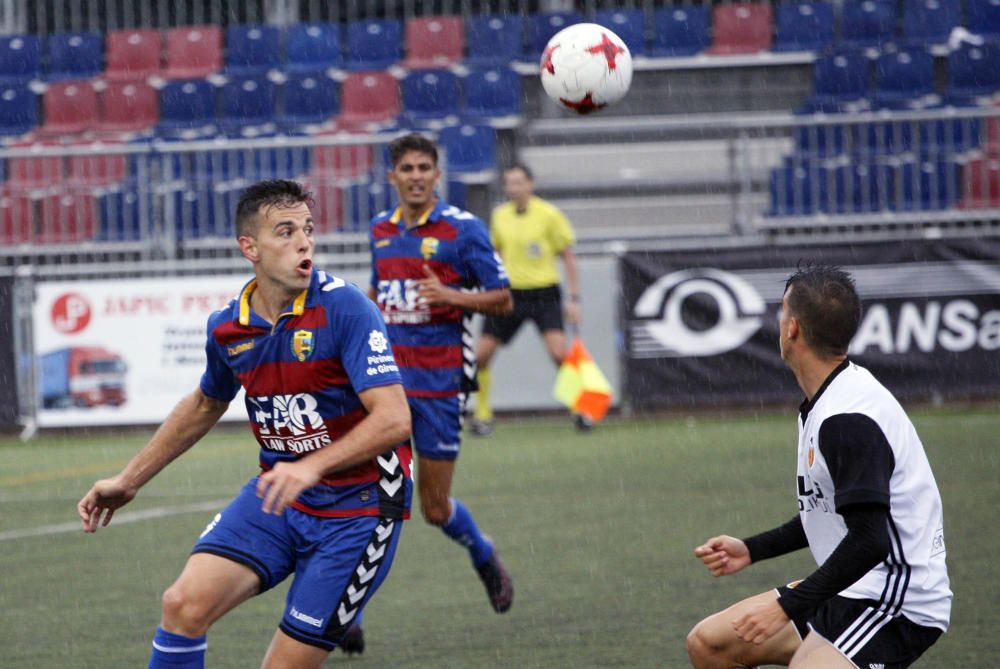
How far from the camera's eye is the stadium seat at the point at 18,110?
72.7 ft

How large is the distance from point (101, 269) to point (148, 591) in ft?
28.4

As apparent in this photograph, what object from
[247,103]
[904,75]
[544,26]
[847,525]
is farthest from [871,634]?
[544,26]

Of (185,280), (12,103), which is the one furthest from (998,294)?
→ (12,103)

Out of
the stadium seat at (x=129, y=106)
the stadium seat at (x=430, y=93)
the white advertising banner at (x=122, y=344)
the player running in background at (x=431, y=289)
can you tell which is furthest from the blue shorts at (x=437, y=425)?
the stadium seat at (x=129, y=106)

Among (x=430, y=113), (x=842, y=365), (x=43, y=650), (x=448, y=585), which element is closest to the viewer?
(x=842, y=365)

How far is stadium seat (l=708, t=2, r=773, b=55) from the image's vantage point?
21.4 meters

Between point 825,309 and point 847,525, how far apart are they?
1.98 feet

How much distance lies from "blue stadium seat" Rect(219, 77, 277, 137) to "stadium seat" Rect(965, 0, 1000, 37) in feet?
32.9

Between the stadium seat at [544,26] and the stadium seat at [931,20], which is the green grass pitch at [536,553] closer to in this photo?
the stadium seat at [931,20]

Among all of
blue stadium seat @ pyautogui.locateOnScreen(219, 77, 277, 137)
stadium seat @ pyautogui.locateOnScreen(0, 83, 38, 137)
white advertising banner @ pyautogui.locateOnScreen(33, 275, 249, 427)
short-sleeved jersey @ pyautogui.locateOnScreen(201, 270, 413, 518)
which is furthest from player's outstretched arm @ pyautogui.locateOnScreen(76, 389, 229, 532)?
stadium seat @ pyautogui.locateOnScreen(0, 83, 38, 137)

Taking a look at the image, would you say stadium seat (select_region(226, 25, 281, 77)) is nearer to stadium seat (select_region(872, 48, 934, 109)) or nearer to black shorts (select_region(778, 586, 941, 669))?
stadium seat (select_region(872, 48, 934, 109))

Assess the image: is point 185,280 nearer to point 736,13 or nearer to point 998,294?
point 998,294

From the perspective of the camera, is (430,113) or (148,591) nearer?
(148,591)

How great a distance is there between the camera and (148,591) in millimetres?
7496
